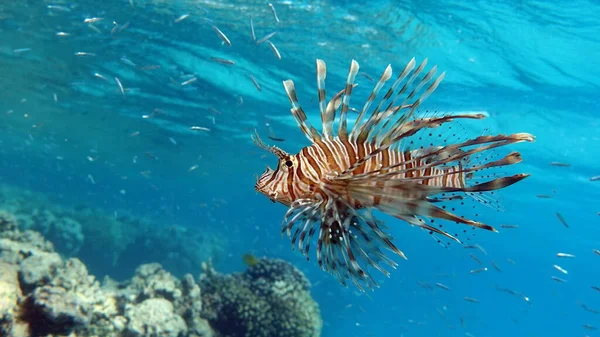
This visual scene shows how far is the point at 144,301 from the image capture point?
638cm

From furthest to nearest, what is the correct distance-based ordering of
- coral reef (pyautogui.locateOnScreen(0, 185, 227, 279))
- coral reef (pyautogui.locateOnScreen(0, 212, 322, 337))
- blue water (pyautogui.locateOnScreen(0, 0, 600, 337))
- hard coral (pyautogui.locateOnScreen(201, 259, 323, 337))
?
coral reef (pyautogui.locateOnScreen(0, 185, 227, 279)) < blue water (pyautogui.locateOnScreen(0, 0, 600, 337)) < hard coral (pyautogui.locateOnScreen(201, 259, 323, 337)) < coral reef (pyautogui.locateOnScreen(0, 212, 322, 337))

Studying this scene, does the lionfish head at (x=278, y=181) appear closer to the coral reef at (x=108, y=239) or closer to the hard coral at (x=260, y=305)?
the hard coral at (x=260, y=305)

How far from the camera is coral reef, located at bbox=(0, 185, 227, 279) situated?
15844mm

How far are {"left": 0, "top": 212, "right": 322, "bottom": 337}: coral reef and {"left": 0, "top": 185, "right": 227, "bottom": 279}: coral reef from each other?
7.90 meters

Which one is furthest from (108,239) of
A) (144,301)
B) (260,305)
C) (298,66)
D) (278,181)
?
(278,181)

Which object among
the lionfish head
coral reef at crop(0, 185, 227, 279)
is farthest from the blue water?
the lionfish head

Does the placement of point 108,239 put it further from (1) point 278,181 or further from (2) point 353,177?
(2) point 353,177

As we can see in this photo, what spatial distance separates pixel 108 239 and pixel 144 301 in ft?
44.4

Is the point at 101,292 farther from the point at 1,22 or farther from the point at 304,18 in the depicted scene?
the point at 1,22

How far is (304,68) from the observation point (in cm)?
1444

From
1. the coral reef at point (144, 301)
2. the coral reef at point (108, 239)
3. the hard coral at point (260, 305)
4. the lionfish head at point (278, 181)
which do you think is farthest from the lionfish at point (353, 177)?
the coral reef at point (108, 239)

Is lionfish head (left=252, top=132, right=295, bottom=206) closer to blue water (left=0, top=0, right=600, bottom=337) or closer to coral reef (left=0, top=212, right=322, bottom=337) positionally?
coral reef (left=0, top=212, right=322, bottom=337)

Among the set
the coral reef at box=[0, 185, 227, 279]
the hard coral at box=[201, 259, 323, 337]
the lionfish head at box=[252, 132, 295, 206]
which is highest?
the lionfish head at box=[252, 132, 295, 206]

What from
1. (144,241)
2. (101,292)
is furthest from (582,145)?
(144,241)
